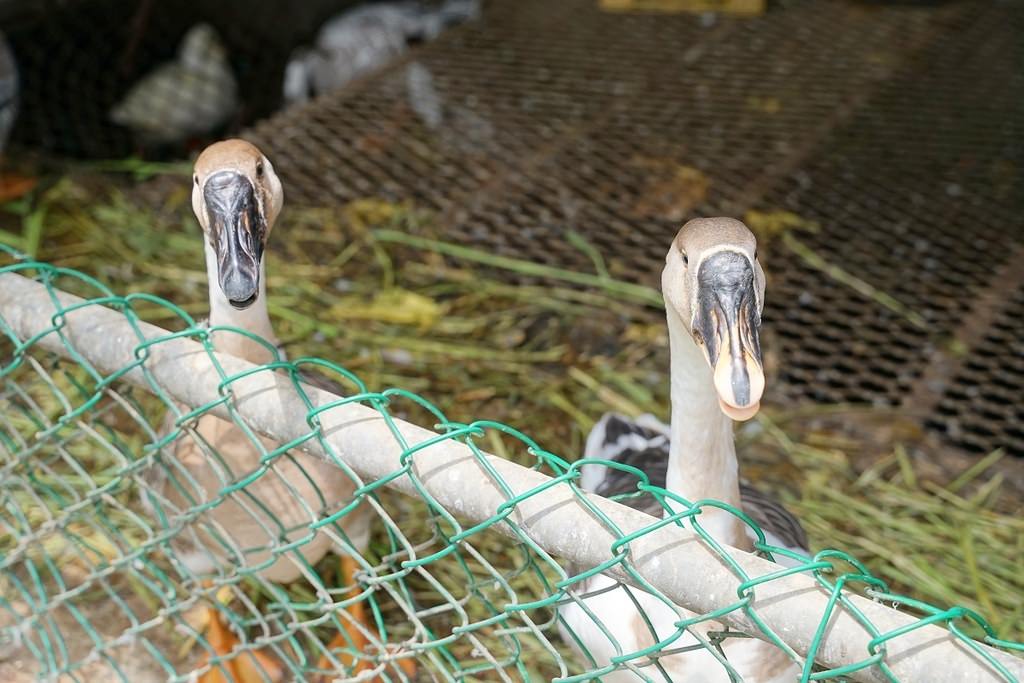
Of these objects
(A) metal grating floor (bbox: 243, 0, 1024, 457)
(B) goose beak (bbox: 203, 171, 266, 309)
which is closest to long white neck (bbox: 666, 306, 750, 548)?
Answer: (B) goose beak (bbox: 203, 171, 266, 309)

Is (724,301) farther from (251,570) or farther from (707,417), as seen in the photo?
(251,570)

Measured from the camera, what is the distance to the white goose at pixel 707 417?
1.68m

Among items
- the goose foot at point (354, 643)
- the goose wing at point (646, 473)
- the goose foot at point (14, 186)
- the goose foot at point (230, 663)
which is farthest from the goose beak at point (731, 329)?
the goose foot at point (14, 186)

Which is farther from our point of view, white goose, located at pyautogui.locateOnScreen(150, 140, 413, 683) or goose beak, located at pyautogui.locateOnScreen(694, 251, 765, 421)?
white goose, located at pyautogui.locateOnScreen(150, 140, 413, 683)

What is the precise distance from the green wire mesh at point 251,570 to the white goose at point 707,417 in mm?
57

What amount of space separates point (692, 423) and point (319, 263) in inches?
104

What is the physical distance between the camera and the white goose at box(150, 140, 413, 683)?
208cm

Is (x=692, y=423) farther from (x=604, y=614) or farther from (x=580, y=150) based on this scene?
(x=580, y=150)

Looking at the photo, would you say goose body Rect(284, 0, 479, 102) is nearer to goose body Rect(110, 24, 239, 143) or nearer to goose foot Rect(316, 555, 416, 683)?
goose body Rect(110, 24, 239, 143)

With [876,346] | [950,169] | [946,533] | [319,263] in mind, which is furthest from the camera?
[950,169]

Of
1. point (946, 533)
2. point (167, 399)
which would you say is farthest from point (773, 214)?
point (167, 399)

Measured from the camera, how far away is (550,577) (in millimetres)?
2881

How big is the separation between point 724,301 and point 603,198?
10.2 feet

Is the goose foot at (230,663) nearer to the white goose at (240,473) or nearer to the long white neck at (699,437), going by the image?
the white goose at (240,473)
